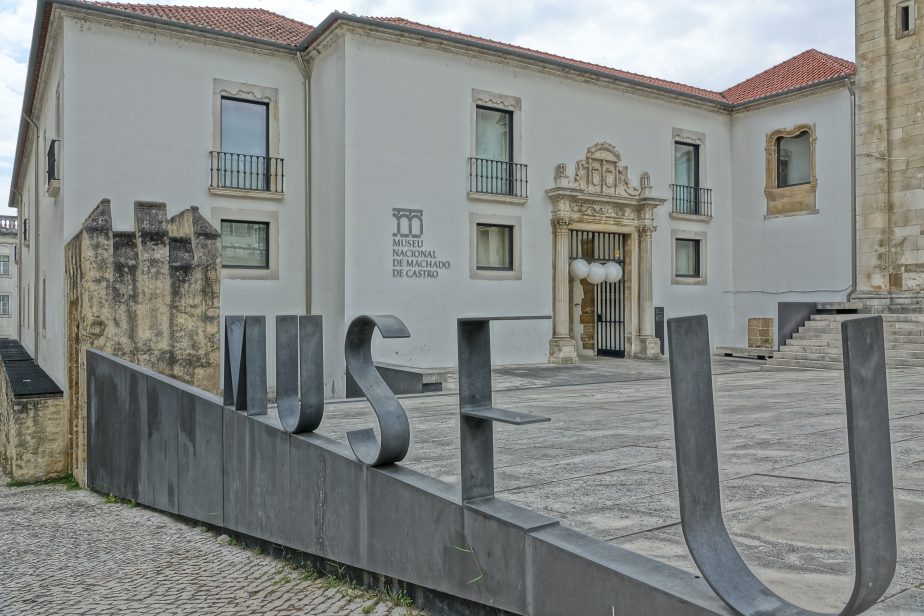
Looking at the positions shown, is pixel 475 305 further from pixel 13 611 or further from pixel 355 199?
pixel 13 611

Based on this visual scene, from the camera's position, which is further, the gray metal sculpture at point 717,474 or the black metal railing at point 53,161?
the black metal railing at point 53,161

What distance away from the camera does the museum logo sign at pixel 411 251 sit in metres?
15.5

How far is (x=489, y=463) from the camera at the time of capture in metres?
2.68

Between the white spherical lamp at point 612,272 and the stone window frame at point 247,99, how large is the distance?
7911mm

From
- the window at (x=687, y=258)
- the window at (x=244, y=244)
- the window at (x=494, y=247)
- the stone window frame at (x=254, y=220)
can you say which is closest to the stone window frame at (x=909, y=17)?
the window at (x=687, y=258)

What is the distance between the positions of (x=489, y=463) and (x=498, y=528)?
0.26m

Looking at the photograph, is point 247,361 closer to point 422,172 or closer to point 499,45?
point 422,172

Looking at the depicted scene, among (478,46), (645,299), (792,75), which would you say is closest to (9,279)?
(478,46)

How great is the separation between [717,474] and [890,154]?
16.5 metres

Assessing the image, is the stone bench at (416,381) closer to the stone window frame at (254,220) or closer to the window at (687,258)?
the stone window frame at (254,220)

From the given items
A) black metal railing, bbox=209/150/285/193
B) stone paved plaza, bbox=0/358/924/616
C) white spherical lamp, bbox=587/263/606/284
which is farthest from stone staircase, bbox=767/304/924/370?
black metal railing, bbox=209/150/285/193

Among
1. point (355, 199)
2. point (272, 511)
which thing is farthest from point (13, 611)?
point (355, 199)

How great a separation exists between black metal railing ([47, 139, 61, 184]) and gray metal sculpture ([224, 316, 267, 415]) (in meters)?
11.6

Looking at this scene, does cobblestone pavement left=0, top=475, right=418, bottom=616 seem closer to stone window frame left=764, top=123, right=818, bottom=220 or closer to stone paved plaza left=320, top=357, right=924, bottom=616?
stone paved plaza left=320, top=357, right=924, bottom=616
